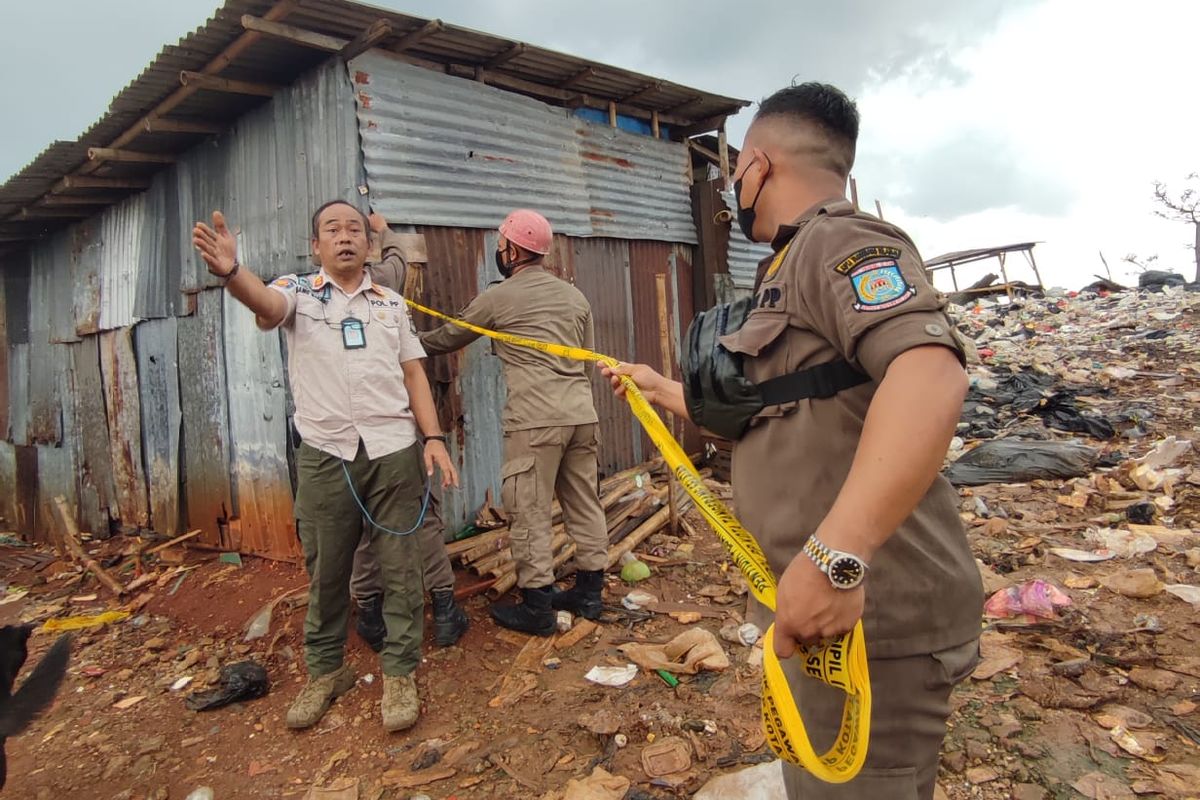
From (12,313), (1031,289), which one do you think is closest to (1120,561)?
(12,313)

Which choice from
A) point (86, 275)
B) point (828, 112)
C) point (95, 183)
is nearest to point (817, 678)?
point (828, 112)

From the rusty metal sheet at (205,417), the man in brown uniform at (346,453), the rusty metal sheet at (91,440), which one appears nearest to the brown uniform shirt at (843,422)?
the man in brown uniform at (346,453)

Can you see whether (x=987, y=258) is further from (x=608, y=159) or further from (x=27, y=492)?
(x=27, y=492)

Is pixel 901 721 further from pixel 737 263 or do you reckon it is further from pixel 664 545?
pixel 737 263

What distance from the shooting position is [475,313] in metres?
4.30

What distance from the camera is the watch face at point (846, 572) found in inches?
45.4

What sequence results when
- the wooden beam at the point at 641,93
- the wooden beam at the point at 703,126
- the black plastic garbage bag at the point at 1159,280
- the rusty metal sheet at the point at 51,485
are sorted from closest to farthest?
the wooden beam at the point at 641,93, the wooden beam at the point at 703,126, the rusty metal sheet at the point at 51,485, the black plastic garbage bag at the point at 1159,280

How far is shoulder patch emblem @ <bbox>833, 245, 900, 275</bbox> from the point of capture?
1284mm

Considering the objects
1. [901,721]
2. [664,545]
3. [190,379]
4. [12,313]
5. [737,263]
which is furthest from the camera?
[12,313]

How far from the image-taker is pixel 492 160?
5.83 m

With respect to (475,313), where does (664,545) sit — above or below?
below

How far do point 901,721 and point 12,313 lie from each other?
1297cm

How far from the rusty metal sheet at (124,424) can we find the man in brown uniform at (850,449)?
8.05 metres

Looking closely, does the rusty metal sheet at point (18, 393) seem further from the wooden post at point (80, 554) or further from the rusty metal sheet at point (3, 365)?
the wooden post at point (80, 554)
